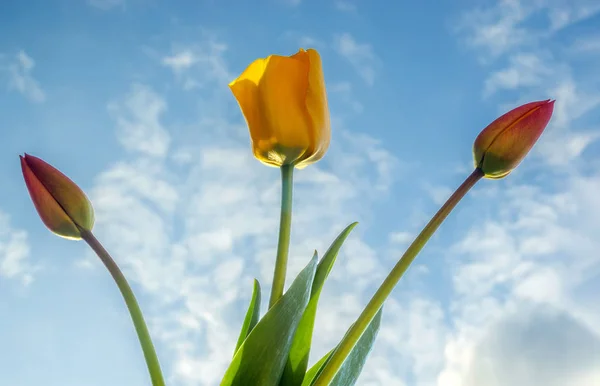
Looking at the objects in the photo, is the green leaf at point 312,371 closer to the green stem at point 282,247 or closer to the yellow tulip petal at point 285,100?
the green stem at point 282,247

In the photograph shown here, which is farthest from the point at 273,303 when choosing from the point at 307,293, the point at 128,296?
the point at 128,296

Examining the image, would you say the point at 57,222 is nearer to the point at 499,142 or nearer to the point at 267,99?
the point at 267,99

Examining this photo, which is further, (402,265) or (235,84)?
(235,84)

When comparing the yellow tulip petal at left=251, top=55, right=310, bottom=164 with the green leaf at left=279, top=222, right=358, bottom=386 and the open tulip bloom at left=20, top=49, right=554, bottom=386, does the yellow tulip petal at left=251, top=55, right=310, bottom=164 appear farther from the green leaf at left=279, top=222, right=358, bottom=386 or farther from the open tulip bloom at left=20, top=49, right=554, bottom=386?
the green leaf at left=279, top=222, right=358, bottom=386

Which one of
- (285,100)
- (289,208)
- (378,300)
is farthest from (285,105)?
(378,300)

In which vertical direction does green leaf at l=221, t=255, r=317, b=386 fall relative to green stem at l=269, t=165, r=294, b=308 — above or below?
below

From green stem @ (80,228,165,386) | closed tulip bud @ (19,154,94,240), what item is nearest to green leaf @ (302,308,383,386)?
green stem @ (80,228,165,386)
